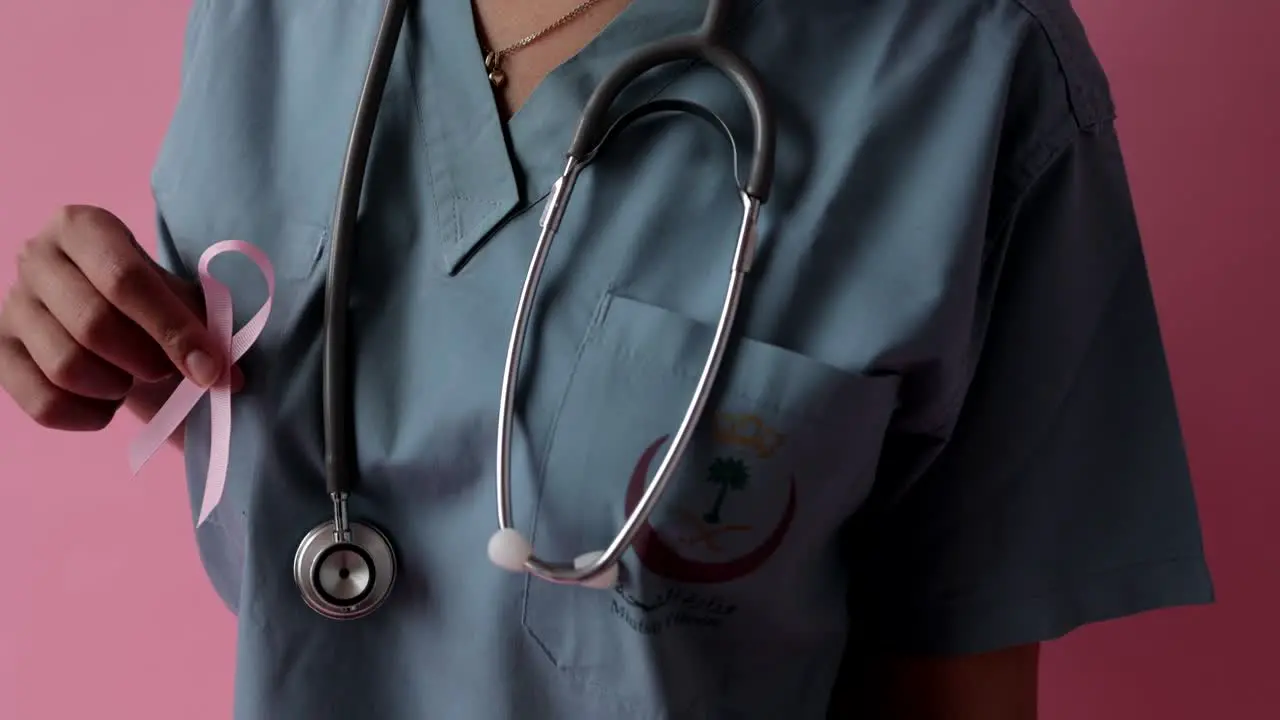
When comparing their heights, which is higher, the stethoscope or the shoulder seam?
the shoulder seam

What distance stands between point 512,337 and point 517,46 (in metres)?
0.19

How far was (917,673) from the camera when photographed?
2.35 ft

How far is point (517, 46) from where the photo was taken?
647 mm

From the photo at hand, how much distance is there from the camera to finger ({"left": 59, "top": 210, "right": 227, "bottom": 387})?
1.87 feet

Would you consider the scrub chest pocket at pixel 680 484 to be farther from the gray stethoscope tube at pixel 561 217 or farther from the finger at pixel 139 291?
the finger at pixel 139 291

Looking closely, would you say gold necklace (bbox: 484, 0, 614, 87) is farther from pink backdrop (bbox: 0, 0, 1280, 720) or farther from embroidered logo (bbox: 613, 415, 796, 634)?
pink backdrop (bbox: 0, 0, 1280, 720)

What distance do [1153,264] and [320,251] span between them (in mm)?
607

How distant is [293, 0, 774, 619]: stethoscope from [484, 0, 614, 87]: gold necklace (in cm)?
5

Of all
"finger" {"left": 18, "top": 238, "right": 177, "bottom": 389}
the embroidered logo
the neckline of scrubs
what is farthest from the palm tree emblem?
"finger" {"left": 18, "top": 238, "right": 177, "bottom": 389}

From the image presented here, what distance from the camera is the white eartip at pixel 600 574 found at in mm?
551

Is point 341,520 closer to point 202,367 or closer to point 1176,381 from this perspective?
point 202,367

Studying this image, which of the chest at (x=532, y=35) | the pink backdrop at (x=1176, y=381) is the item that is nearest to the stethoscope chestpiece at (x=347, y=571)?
the chest at (x=532, y=35)

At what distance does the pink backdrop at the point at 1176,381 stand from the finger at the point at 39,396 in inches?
18.8

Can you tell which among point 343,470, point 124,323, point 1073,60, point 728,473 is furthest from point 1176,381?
point 124,323
